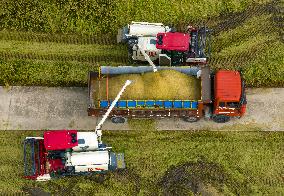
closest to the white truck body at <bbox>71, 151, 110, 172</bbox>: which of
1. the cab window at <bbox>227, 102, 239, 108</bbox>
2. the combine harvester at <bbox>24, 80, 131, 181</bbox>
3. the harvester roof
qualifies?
the combine harvester at <bbox>24, 80, 131, 181</bbox>

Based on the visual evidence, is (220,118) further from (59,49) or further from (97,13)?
(59,49)

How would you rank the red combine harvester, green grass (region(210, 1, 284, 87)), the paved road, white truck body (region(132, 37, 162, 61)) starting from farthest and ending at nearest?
green grass (region(210, 1, 284, 87)), white truck body (region(132, 37, 162, 61)), the paved road, the red combine harvester

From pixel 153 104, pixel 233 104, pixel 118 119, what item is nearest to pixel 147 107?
pixel 153 104

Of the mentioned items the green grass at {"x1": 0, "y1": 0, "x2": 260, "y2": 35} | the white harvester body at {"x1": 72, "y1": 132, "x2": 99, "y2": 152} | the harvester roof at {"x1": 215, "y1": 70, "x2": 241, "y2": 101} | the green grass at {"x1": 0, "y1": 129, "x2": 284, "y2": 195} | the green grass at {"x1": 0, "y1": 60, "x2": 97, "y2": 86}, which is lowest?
the green grass at {"x1": 0, "y1": 129, "x2": 284, "y2": 195}

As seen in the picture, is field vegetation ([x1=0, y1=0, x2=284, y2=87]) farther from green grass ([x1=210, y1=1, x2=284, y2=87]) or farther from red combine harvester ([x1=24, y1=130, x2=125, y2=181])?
red combine harvester ([x1=24, y1=130, x2=125, y2=181])

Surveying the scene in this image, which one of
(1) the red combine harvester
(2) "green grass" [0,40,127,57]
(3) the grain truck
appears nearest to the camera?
(1) the red combine harvester

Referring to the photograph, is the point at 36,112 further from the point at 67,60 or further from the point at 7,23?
the point at 7,23

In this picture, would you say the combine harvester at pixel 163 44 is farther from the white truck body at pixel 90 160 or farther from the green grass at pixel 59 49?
the white truck body at pixel 90 160
